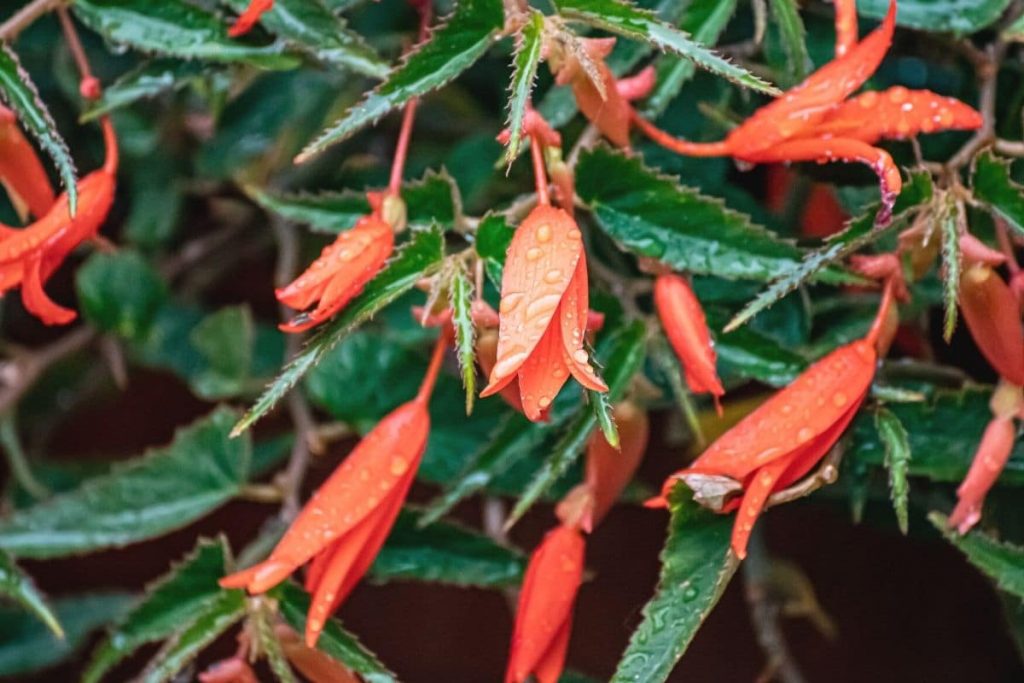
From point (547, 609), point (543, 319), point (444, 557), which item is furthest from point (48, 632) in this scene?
point (543, 319)

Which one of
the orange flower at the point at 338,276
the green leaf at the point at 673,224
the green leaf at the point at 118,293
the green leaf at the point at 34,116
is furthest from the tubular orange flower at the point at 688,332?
the green leaf at the point at 118,293

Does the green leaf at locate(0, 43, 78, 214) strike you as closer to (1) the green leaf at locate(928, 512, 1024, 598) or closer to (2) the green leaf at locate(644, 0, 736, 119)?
(2) the green leaf at locate(644, 0, 736, 119)

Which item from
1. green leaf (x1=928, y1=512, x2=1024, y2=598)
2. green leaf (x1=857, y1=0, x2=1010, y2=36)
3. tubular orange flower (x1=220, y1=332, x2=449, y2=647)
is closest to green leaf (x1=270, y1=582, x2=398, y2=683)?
tubular orange flower (x1=220, y1=332, x2=449, y2=647)

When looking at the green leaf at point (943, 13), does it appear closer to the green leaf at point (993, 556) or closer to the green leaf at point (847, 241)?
the green leaf at point (847, 241)

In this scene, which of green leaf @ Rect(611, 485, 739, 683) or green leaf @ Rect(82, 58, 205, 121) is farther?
green leaf @ Rect(82, 58, 205, 121)

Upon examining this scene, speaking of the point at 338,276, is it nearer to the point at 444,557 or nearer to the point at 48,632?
the point at 444,557

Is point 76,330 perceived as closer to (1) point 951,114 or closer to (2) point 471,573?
(2) point 471,573
